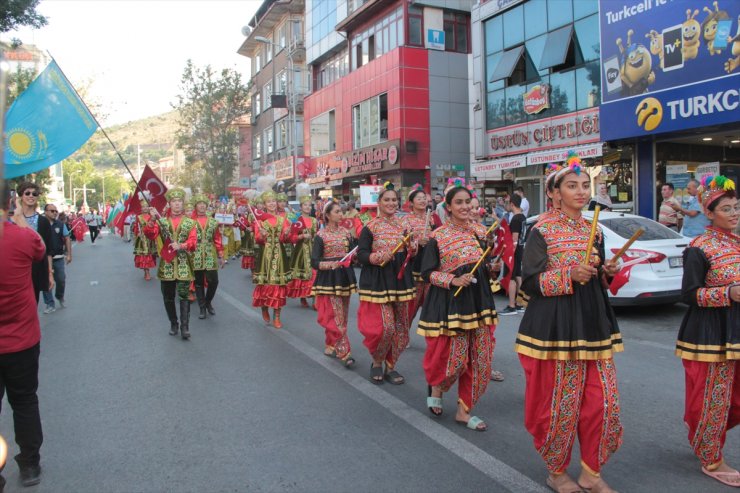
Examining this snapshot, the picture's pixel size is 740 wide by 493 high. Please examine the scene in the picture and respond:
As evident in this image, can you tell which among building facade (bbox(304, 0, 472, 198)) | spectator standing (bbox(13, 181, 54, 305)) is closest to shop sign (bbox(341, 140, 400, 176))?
building facade (bbox(304, 0, 472, 198))

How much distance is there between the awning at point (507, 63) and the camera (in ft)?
67.5

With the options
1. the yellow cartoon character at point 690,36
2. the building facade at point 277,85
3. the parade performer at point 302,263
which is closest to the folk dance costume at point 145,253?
the parade performer at point 302,263

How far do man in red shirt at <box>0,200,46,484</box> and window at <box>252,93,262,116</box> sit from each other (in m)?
47.8

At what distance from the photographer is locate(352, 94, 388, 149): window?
95.5 feet

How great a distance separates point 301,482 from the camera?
377 cm

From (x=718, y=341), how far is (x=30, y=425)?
4.27 metres

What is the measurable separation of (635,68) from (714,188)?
43.1 ft

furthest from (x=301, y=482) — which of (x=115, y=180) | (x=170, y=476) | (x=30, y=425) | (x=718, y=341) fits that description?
(x=115, y=180)

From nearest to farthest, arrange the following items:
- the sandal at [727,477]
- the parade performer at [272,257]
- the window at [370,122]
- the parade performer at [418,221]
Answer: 1. the sandal at [727,477]
2. the parade performer at [418,221]
3. the parade performer at [272,257]
4. the window at [370,122]

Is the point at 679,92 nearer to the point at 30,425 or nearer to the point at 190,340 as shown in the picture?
the point at 190,340

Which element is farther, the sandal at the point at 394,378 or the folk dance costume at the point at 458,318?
the sandal at the point at 394,378

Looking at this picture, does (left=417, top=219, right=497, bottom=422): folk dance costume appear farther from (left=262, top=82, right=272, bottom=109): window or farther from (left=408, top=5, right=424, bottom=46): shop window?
(left=262, top=82, right=272, bottom=109): window

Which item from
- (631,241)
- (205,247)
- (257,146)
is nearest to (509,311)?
(205,247)

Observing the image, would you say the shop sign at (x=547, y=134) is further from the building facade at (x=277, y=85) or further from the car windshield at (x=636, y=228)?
the building facade at (x=277, y=85)
